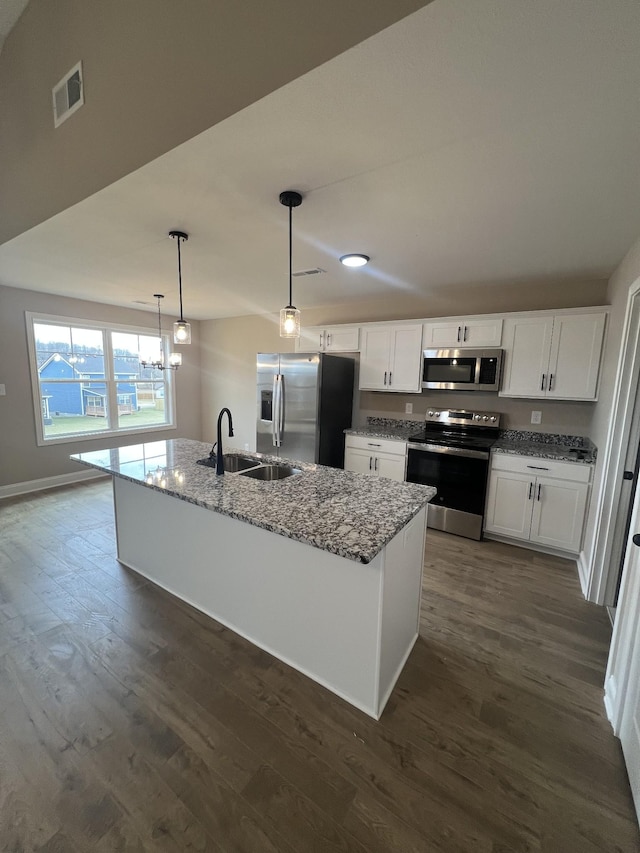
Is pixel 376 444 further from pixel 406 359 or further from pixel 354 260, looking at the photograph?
pixel 354 260

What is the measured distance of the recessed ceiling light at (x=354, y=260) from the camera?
2.69 metres

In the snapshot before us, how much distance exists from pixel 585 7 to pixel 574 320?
8.60 ft

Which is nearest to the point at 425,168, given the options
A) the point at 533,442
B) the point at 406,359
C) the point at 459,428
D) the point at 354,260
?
the point at 354,260

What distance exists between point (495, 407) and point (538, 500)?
1064mm

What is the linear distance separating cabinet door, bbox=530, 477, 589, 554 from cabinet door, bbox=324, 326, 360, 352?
2.40 m

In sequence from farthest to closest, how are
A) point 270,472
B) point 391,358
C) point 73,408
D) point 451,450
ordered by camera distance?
point 73,408 → point 391,358 → point 451,450 → point 270,472

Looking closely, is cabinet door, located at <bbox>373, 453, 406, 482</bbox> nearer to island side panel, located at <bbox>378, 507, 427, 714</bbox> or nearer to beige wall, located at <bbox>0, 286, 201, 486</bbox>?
island side panel, located at <bbox>378, 507, 427, 714</bbox>

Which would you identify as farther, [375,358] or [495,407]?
[375,358]

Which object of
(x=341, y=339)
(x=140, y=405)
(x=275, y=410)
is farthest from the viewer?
(x=140, y=405)

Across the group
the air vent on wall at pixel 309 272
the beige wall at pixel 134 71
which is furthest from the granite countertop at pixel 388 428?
the beige wall at pixel 134 71

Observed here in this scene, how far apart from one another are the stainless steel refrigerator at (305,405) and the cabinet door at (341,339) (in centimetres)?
17

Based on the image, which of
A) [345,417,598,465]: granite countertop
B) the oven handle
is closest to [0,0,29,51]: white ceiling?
[345,417,598,465]: granite countertop

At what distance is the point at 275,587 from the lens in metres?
1.83

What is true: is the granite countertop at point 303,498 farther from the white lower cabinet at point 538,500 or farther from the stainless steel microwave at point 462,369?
the stainless steel microwave at point 462,369
